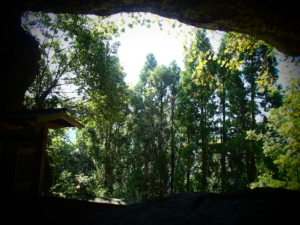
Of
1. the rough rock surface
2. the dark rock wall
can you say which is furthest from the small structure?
the rough rock surface

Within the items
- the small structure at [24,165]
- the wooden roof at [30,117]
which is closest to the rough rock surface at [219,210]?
the small structure at [24,165]

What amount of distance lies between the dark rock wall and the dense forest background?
0.64 metres

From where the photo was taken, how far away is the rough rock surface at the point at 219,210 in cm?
167

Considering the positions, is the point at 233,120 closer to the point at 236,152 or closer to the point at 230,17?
the point at 236,152

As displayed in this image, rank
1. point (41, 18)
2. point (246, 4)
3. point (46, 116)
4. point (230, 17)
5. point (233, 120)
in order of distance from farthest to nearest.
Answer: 1. point (233, 120)
2. point (41, 18)
3. point (46, 116)
4. point (230, 17)
5. point (246, 4)

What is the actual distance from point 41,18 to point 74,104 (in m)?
5.16

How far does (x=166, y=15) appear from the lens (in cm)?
432

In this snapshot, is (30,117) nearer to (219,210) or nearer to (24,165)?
(24,165)

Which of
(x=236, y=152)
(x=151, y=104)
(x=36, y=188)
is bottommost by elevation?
(x=36, y=188)

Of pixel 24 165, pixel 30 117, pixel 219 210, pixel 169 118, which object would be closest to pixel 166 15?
pixel 30 117

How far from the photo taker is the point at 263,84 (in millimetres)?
4297

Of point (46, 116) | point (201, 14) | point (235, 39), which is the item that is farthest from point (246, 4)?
point (46, 116)

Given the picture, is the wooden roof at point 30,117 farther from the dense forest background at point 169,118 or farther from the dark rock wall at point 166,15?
the dense forest background at point 169,118

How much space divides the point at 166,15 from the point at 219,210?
460cm
